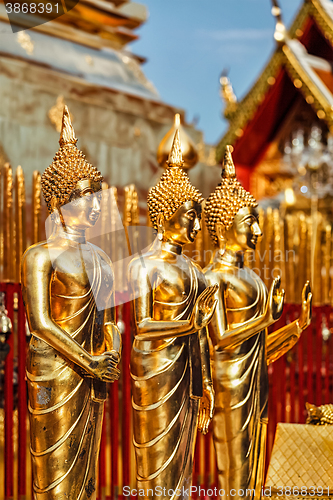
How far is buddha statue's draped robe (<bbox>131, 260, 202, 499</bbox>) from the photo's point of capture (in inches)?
118

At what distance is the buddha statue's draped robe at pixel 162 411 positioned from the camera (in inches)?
118

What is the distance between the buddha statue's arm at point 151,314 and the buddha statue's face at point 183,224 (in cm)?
24

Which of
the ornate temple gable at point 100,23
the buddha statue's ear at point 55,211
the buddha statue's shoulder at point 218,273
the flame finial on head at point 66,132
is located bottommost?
the buddha statue's shoulder at point 218,273

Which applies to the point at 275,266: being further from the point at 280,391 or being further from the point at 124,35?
the point at 124,35

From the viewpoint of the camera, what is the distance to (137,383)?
9.94 ft

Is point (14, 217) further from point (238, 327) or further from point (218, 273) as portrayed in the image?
point (238, 327)

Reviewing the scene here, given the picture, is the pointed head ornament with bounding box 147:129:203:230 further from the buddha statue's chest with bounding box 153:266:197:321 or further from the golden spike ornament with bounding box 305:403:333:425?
the golden spike ornament with bounding box 305:403:333:425

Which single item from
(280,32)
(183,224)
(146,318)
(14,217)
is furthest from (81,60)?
(146,318)

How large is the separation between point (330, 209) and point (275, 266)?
3.26 metres

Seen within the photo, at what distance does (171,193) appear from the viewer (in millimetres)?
3170

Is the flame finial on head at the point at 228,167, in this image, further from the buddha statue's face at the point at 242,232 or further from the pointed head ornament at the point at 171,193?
the pointed head ornament at the point at 171,193

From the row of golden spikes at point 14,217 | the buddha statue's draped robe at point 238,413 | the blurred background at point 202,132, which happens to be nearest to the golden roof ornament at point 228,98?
the blurred background at point 202,132

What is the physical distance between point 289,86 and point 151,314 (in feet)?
19.6

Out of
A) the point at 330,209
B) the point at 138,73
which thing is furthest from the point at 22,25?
the point at 330,209
